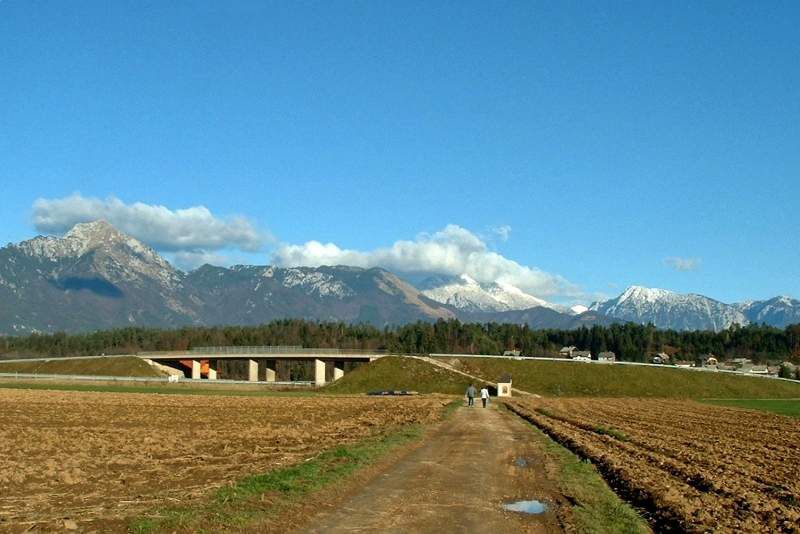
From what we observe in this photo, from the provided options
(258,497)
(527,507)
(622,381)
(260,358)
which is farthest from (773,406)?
(260,358)

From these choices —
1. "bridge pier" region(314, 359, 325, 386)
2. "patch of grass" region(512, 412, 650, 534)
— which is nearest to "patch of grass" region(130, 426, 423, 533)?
"patch of grass" region(512, 412, 650, 534)

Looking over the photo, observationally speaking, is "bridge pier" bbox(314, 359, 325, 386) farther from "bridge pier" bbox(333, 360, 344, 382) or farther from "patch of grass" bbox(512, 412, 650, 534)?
"patch of grass" bbox(512, 412, 650, 534)

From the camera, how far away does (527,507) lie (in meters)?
21.5

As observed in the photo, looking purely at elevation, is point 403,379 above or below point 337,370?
below

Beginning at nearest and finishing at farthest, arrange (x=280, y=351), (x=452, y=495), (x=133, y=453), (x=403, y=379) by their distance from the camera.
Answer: (x=452, y=495) < (x=133, y=453) < (x=403, y=379) < (x=280, y=351)

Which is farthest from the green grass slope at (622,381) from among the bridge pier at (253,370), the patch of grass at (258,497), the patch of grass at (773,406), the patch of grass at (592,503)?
the patch of grass at (258,497)

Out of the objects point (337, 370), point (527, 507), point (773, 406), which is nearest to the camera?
point (527, 507)

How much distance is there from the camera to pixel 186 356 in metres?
185

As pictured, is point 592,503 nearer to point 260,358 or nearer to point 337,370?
point 337,370

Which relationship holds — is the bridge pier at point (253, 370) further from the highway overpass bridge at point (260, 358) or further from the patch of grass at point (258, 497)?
the patch of grass at point (258, 497)

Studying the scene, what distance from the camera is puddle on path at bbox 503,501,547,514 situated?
2097 centimetres

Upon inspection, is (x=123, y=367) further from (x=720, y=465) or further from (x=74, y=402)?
(x=720, y=465)

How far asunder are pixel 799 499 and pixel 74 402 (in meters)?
72.8

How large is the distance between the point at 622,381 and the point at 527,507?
125782mm
